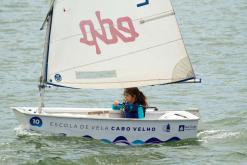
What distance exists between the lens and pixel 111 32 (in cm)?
2275

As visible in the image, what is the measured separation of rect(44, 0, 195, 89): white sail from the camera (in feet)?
74.2

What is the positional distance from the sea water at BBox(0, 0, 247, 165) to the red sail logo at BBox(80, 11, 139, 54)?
228cm

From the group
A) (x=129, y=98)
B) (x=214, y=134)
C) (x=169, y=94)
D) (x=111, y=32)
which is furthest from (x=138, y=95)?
(x=169, y=94)

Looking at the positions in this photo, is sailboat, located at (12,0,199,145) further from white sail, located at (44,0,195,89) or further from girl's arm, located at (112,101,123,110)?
girl's arm, located at (112,101,123,110)

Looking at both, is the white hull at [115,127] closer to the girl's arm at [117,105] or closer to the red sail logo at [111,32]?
the girl's arm at [117,105]

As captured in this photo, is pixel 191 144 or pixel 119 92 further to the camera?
pixel 119 92

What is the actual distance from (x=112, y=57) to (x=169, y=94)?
631 cm

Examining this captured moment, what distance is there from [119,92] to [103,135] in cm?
675

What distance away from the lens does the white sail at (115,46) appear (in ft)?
74.2

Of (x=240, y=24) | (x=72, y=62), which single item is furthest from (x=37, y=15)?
(x=72, y=62)

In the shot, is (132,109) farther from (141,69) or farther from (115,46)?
(115,46)

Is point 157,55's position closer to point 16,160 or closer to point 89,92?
point 16,160

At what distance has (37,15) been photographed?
42125mm

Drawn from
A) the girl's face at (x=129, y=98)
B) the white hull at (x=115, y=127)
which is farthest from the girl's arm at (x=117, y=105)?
the white hull at (x=115, y=127)
